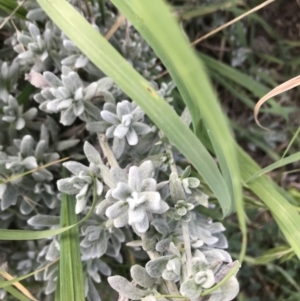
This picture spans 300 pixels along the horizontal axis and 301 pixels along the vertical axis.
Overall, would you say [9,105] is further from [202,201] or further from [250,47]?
[250,47]

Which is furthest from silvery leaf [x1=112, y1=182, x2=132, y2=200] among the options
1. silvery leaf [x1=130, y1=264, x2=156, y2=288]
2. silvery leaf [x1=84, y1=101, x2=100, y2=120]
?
silvery leaf [x1=84, y1=101, x2=100, y2=120]

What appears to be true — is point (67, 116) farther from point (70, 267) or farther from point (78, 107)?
point (70, 267)

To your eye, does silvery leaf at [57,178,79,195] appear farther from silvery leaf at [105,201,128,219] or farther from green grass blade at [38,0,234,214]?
green grass blade at [38,0,234,214]

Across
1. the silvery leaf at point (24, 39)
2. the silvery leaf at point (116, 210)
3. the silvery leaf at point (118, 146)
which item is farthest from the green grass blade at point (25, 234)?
the silvery leaf at point (24, 39)

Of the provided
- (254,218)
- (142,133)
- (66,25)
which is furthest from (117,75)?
(254,218)

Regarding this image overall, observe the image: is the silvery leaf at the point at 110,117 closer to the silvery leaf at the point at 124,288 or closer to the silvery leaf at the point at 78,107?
the silvery leaf at the point at 78,107

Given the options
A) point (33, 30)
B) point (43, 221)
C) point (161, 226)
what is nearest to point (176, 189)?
point (161, 226)
